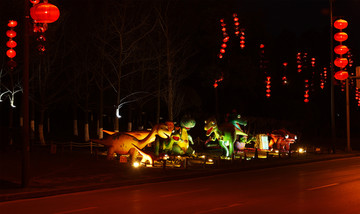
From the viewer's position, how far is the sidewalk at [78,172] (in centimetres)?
1625

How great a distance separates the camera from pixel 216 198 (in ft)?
46.0

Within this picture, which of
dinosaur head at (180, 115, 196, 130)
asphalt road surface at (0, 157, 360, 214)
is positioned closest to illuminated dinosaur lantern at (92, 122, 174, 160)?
Answer: dinosaur head at (180, 115, 196, 130)

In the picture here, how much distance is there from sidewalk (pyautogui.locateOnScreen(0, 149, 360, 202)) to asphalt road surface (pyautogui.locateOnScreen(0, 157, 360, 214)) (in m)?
0.76

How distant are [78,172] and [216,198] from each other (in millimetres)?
8614

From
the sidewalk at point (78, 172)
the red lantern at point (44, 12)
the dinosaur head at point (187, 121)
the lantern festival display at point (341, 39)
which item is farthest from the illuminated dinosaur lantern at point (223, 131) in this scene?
the red lantern at point (44, 12)

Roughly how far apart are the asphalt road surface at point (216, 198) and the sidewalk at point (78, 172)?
76 centimetres

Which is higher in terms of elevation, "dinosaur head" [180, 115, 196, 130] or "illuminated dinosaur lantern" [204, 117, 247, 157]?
"dinosaur head" [180, 115, 196, 130]

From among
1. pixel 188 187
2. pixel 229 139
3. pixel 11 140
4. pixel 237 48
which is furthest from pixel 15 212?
pixel 237 48

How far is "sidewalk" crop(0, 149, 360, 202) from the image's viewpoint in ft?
53.3

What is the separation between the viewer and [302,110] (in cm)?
6338

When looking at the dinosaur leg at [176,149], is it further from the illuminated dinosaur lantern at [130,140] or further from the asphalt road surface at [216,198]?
the asphalt road surface at [216,198]

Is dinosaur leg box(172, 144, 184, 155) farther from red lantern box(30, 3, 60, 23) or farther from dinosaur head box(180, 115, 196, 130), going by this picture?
red lantern box(30, 3, 60, 23)

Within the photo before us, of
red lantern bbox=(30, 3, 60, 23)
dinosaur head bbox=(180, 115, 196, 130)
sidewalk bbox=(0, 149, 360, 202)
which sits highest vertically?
red lantern bbox=(30, 3, 60, 23)

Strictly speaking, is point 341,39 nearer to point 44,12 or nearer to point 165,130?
point 165,130
